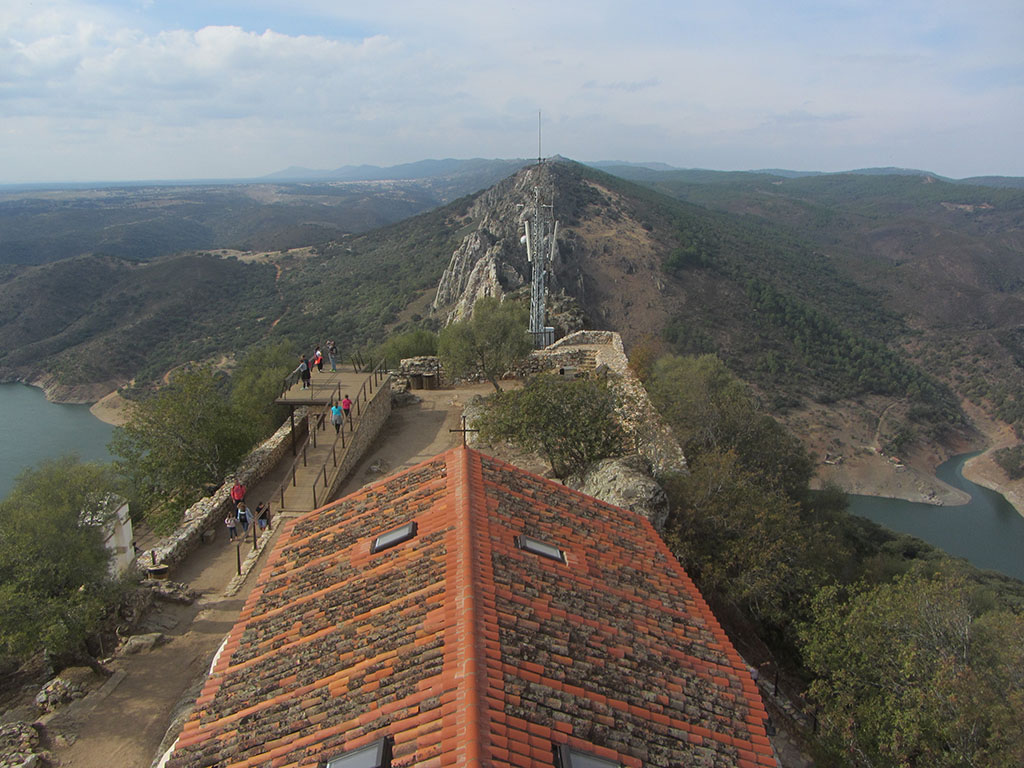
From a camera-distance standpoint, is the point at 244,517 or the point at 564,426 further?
the point at 564,426

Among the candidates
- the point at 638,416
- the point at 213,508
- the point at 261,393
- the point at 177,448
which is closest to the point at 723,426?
the point at 638,416

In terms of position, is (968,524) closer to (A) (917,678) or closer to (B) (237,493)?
(A) (917,678)

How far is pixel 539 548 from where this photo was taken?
25.8 feet

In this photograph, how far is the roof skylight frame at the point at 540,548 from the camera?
775 centimetres

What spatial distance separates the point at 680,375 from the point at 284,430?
1290cm

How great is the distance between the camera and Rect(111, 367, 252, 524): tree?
17.5m

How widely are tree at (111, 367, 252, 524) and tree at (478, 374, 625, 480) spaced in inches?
329

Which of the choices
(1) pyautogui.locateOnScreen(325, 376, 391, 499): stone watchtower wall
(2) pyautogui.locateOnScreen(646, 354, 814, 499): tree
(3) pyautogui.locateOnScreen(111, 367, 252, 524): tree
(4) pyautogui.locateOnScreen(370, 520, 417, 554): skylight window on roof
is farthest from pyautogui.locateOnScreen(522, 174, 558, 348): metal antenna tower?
(4) pyautogui.locateOnScreen(370, 520, 417, 554): skylight window on roof

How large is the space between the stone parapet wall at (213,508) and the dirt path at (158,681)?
0.31 meters

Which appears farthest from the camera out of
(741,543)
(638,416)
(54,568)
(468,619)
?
(638,416)

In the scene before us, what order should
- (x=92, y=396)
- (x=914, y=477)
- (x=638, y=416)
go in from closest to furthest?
(x=638, y=416), (x=914, y=477), (x=92, y=396)

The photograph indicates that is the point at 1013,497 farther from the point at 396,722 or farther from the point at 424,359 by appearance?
the point at 396,722

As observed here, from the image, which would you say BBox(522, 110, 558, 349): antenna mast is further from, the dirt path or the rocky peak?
the dirt path

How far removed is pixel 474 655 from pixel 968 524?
54.6m
